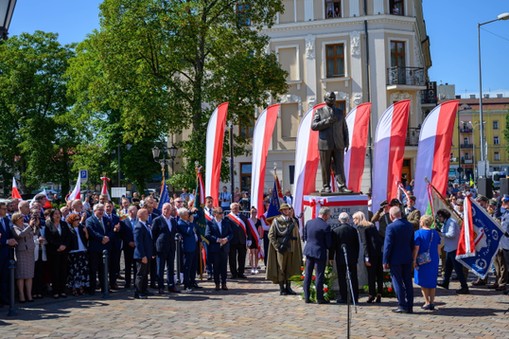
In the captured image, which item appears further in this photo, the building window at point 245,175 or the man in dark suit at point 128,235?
the building window at point 245,175

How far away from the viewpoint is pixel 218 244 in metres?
13.8

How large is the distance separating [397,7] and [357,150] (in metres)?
25.2

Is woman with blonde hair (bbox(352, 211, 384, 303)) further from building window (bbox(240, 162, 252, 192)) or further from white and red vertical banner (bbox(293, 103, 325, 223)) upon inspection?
building window (bbox(240, 162, 252, 192))

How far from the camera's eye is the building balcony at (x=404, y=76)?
128 feet

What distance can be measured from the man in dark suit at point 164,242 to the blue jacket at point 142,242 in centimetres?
41

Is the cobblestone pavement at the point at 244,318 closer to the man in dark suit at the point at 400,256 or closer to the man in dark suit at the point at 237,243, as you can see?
the man in dark suit at the point at 400,256

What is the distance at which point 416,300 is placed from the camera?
12281 millimetres

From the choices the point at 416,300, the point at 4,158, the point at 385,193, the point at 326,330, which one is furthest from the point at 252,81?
the point at 4,158

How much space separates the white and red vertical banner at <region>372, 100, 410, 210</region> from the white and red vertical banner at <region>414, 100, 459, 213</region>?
590 mm

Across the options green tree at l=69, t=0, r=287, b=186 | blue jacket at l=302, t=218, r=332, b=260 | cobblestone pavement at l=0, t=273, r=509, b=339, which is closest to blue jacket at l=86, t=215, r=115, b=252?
cobblestone pavement at l=0, t=273, r=509, b=339

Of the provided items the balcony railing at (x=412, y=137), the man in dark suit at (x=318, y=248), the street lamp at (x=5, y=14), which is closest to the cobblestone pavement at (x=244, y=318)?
the man in dark suit at (x=318, y=248)

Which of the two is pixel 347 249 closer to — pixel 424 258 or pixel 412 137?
pixel 424 258

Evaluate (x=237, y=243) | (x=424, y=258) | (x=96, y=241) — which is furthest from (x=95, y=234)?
(x=424, y=258)

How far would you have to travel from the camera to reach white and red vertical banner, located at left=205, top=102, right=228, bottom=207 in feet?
56.2
